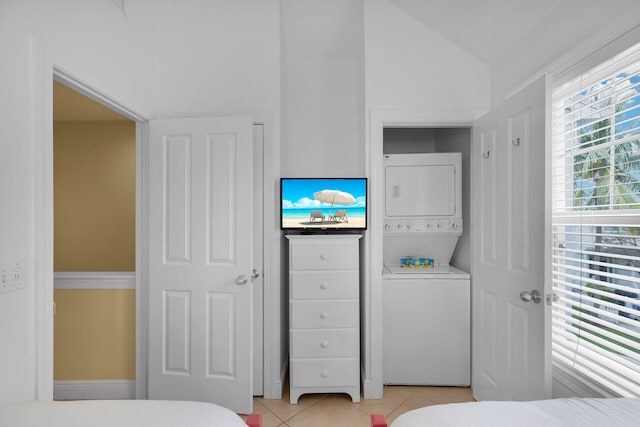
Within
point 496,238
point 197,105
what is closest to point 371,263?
point 496,238

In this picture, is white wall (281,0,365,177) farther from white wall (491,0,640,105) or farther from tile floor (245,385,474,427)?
tile floor (245,385,474,427)

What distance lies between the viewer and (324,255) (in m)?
2.24

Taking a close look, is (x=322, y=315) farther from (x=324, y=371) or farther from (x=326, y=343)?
(x=324, y=371)

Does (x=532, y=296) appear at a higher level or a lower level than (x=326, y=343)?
higher

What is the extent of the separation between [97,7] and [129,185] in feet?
5.61

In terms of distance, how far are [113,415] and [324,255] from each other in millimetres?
1531

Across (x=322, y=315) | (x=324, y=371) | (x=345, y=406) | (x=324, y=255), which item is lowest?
(x=345, y=406)

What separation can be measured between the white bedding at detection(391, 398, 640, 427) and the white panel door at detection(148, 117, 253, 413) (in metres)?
1.47

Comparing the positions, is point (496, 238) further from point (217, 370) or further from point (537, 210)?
point (217, 370)

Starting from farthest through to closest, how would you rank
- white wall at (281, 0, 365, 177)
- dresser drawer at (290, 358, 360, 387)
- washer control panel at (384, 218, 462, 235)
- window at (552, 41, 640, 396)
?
white wall at (281, 0, 365, 177)
washer control panel at (384, 218, 462, 235)
dresser drawer at (290, 358, 360, 387)
window at (552, 41, 640, 396)

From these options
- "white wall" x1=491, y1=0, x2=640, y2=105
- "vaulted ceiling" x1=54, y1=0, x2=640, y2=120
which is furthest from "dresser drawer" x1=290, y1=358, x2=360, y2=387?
"vaulted ceiling" x1=54, y1=0, x2=640, y2=120

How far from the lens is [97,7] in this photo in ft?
5.68

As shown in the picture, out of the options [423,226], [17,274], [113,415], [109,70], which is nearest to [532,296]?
[423,226]

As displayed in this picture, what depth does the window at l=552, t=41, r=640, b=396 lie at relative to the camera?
1366 mm
